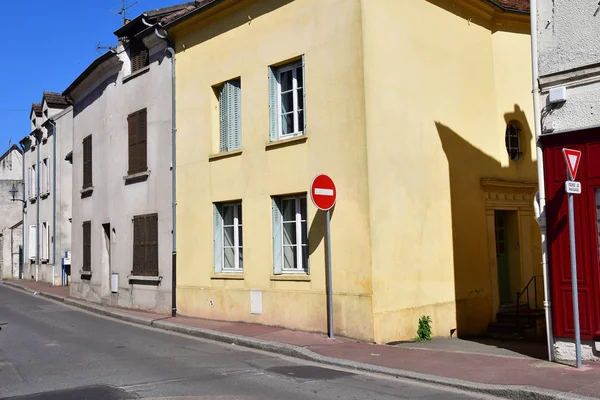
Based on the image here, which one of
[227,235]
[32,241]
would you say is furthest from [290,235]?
[32,241]

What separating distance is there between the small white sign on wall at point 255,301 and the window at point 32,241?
21727mm

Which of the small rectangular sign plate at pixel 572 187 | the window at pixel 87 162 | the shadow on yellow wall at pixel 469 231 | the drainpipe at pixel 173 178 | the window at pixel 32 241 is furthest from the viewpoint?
the window at pixel 32 241

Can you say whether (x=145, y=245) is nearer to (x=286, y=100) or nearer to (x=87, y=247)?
(x=87, y=247)

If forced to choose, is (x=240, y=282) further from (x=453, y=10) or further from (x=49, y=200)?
(x=49, y=200)

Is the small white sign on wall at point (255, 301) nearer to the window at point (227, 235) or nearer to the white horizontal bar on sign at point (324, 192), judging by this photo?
the window at point (227, 235)

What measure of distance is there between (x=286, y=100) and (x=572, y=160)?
6353 mm

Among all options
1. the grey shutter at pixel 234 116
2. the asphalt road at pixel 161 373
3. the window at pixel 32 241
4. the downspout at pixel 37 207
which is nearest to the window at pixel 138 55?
the grey shutter at pixel 234 116

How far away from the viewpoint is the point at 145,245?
17.1 meters

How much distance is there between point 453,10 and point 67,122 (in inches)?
776

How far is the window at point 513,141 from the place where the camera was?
51.4 feet

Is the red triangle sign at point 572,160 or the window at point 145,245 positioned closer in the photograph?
the red triangle sign at point 572,160

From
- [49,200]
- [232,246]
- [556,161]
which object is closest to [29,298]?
[49,200]

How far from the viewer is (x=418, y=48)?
1295 centimetres

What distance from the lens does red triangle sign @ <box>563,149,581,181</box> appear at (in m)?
8.64
